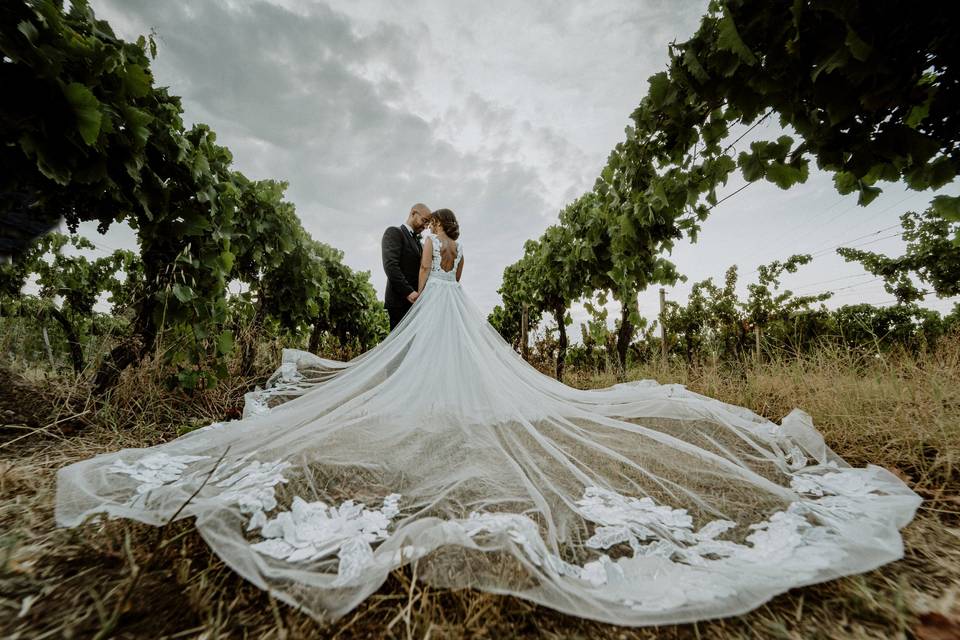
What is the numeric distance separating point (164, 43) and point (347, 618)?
11.9ft

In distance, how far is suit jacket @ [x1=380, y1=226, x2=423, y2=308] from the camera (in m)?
4.03

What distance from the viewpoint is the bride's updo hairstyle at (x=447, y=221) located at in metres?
3.94

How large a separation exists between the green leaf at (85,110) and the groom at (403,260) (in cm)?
241

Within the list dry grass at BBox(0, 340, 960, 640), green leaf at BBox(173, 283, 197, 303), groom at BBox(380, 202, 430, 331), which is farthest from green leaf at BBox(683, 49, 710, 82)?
green leaf at BBox(173, 283, 197, 303)

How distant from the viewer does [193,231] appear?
110 inches

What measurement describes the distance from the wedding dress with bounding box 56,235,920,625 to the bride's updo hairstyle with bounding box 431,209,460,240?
1.78 metres

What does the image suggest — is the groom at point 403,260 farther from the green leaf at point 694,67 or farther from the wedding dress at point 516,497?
the green leaf at point 694,67

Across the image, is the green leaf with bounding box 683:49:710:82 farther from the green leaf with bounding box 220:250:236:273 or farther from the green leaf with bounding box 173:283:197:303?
the green leaf with bounding box 173:283:197:303

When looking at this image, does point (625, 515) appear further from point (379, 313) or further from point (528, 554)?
point (379, 313)

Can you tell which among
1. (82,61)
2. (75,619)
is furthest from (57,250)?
(75,619)

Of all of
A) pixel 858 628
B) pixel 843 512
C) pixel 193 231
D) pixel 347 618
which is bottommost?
pixel 347 618

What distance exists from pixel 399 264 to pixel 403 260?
10cm

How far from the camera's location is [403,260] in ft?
13.9

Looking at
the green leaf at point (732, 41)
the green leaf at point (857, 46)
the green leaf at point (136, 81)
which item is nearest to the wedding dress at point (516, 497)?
the green leaf at point (857, 46)
